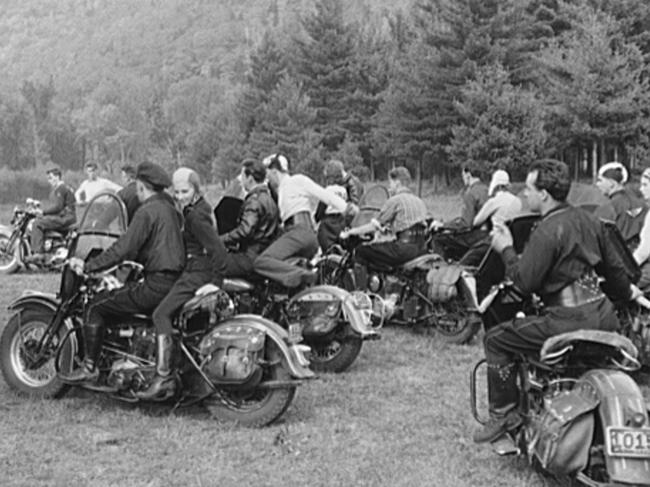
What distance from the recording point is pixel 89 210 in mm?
6727

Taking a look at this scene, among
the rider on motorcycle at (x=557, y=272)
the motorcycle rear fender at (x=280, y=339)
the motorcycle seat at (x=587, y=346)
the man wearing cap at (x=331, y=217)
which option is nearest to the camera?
the motorcycle seat at (x=587, y=346)

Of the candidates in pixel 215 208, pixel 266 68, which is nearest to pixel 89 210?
pixel 215 208

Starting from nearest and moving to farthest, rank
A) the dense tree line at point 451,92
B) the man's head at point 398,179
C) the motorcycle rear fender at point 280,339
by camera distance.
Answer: the motorcycle rear fender at point 280,339 → the man's head at point 398,179 → the dense tree line at point 451,92

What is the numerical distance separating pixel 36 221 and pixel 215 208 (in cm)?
888

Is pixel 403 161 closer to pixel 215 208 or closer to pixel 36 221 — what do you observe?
pixel 36 221

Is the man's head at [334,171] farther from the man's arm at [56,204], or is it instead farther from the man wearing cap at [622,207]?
the man's arm at [56,204]

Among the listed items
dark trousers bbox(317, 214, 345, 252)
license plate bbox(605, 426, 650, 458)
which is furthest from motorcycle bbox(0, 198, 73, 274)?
license plate bbox(605, 426, 650, 458)

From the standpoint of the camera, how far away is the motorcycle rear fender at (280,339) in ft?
20.5

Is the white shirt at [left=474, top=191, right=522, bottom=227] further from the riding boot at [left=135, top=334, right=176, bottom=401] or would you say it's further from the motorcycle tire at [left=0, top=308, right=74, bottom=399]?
→ the motorcycle tire at [left=0, top=308, right=74, bottom=399]

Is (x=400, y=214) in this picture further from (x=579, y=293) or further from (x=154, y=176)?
(x=579, y=293)

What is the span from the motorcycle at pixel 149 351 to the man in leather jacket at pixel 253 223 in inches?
39.0

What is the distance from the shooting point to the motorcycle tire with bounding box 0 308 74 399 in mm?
6969

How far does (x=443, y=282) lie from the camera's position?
9.59m

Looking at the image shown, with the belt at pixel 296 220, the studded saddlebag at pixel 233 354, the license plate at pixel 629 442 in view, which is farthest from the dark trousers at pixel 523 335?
the belt at pixel 296 220
